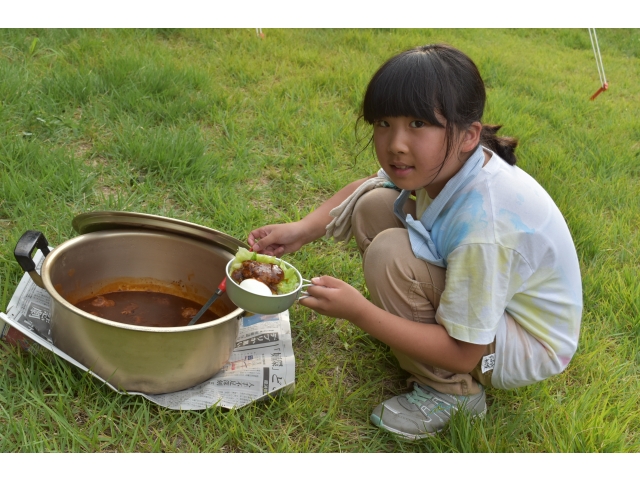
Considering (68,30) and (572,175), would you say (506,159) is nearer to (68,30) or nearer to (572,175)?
(572,175)

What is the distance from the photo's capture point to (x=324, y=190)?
273 centimetres

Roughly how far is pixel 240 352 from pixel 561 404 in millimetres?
901

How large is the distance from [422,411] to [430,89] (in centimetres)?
80

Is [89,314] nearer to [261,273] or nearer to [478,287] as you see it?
[261,273]

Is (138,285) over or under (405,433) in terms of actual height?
over

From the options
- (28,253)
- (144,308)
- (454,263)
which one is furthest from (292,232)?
(28,253)

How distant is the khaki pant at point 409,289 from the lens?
151 centimetres

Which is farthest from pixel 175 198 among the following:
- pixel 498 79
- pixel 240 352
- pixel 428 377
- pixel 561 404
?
pixel 498 79

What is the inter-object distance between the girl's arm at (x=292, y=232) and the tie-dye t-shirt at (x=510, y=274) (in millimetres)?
473

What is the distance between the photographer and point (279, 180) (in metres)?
2.72

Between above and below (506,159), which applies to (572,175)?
below

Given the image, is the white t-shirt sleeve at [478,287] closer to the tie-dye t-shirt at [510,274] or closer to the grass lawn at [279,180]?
the tie-dye t-shirt at [510,274]

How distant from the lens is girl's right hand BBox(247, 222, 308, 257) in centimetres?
183

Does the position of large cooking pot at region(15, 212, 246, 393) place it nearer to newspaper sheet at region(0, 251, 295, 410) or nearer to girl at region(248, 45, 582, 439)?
newspaper sheet at region(0, 251, 295, 410)
